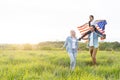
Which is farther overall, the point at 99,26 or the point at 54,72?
the point at 99,26

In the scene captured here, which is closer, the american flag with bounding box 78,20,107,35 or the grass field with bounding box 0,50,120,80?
the grass field with bounding box 0,50,120,80

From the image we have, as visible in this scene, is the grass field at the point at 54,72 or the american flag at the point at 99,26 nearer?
the grass field at the point at 54,72

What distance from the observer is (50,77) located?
38.1 feet

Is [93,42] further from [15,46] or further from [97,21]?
[15,46]

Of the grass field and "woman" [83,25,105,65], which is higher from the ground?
"woman" [83,25,105,65]

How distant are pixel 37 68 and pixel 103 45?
3183 cm

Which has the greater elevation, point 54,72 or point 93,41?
point 93,41

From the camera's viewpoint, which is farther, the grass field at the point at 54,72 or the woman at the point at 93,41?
the woman at the point at 93,41

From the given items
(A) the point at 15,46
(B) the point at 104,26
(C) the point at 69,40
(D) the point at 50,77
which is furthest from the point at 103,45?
(D) the point at 50,77

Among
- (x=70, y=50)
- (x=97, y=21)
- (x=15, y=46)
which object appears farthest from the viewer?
(x=15, y=46)

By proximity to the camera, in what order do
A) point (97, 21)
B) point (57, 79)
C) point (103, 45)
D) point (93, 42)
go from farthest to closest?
1. point (103, 45)
2. point (97, 21)
3. point (93, 42)
4. point (57, 79)

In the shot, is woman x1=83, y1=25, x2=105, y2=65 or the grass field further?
woman x1=83, y1=25, x2=105, y2=65

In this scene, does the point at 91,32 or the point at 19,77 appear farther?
the point at 91,32

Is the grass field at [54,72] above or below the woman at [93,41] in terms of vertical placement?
below
